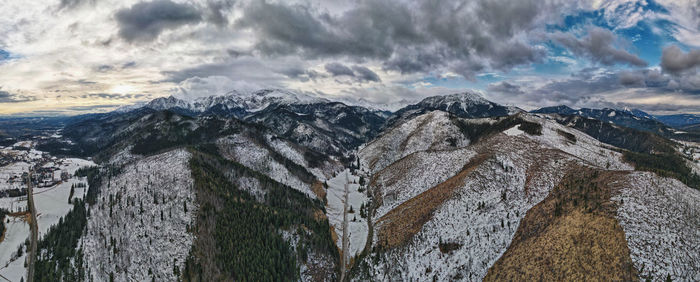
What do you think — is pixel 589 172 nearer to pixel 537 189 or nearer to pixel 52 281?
pixel 537 189

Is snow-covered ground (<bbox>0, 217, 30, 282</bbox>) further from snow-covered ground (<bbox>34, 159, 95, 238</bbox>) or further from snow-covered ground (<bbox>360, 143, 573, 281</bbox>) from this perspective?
snow-covered ground (<bbox>360, 143, 573, 281</bbox>)

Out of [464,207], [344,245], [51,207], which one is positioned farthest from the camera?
[51,207]

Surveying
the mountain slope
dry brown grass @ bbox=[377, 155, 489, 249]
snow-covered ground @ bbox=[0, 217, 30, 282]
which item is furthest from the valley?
snow-covered ground @ bbox=[0, 217, 30, 282]

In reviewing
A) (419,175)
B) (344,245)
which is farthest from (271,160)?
(344,245)

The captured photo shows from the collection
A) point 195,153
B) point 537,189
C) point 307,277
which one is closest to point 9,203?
point 195,153

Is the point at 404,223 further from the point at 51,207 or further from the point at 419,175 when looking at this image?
the point at 51,207
